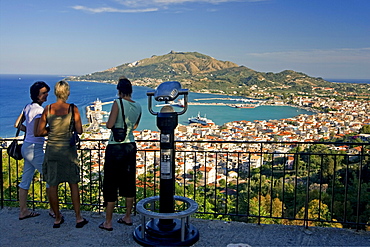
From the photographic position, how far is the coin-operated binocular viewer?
3316mm

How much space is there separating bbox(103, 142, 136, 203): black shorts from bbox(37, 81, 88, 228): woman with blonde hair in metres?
0.35

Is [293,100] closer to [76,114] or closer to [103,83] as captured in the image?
[103,83]

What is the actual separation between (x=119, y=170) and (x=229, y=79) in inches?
4478

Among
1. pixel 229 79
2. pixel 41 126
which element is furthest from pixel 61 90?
pixel 229 79

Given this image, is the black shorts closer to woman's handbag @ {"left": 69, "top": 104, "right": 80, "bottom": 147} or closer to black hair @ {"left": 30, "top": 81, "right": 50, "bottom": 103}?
woman's handbag @ {"left": 69, "top": 104, "right": 80, "bottom": 147}

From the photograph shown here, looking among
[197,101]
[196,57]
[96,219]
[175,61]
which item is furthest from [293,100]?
[96,219]

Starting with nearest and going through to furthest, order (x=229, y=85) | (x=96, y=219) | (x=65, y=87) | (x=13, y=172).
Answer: (x=65, y=87), (x=96, y=219), (x=13, y=172), (x=229, y=85)

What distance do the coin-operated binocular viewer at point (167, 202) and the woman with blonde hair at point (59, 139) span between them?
80 cm

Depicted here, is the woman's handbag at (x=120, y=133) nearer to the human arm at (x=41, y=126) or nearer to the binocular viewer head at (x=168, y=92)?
the binocular viewer head at (x=168, y=92)

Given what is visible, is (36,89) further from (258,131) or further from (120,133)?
(258,131)

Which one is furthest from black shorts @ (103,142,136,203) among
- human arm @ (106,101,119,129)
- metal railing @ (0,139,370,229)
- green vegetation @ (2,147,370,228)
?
green vegetation @ (2,147,370,228)

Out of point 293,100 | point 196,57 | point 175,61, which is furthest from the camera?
point 196,57

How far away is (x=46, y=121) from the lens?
3.47 m

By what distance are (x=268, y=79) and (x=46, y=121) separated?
392 feet
